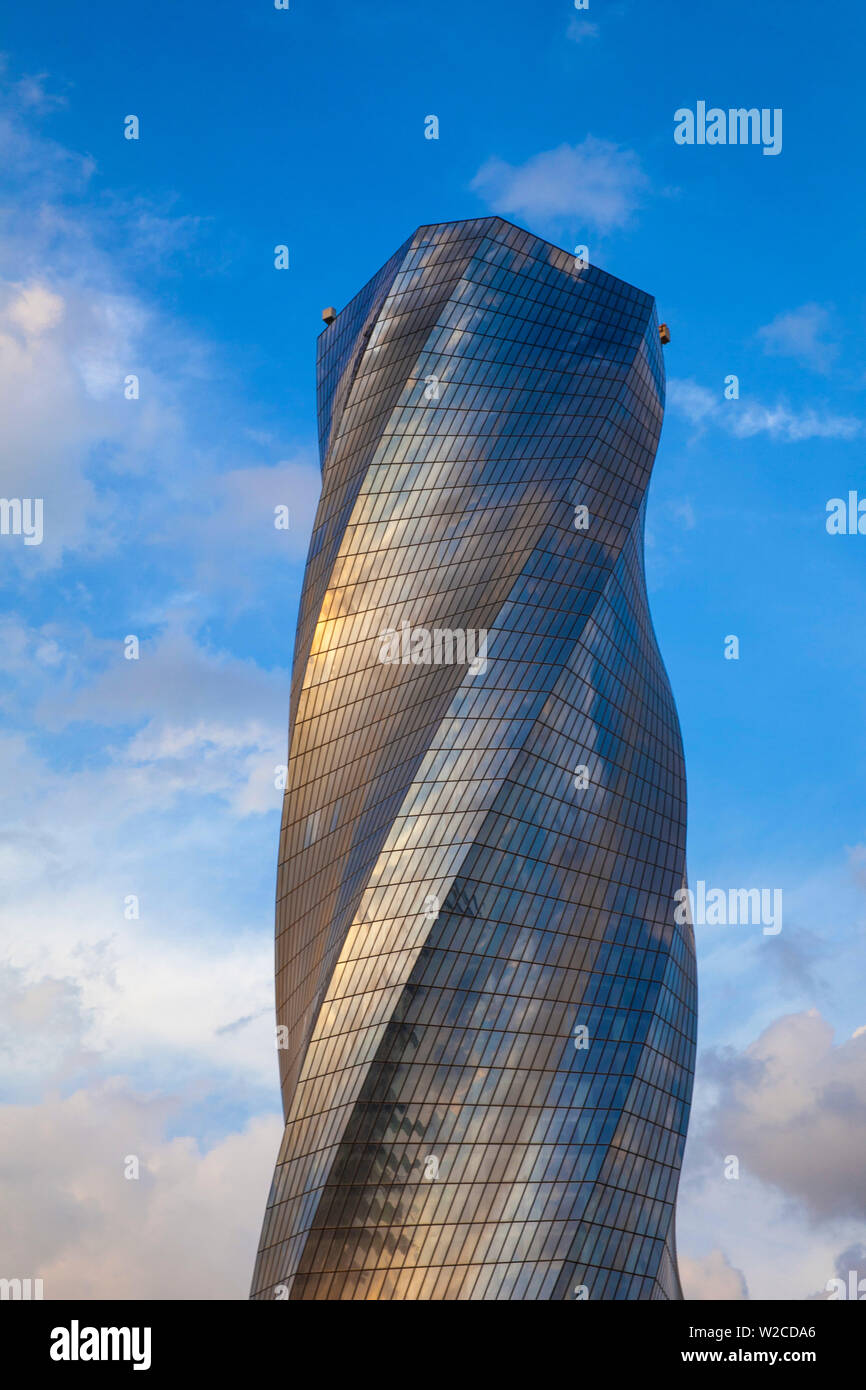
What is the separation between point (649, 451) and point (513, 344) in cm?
940

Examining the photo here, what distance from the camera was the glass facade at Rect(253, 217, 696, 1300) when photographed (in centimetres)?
5028

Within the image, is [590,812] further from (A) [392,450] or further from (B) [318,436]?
(B) [318,436]

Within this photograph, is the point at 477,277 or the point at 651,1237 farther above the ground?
the point at 477,277

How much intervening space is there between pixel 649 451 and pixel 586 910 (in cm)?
2696

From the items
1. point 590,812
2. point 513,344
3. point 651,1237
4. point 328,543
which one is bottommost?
point 651,1237

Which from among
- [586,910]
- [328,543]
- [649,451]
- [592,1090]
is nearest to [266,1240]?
[592,1090]

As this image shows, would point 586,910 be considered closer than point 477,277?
Yes

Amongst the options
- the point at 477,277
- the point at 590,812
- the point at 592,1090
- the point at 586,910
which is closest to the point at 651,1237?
the point at 592,1090

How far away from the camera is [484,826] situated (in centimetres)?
5434

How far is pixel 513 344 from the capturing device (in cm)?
7031

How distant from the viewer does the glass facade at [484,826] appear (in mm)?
50281
